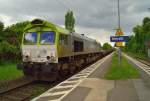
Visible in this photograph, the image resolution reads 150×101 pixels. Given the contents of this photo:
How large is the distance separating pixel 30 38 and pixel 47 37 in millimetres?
1081

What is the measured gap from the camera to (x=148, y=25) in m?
109

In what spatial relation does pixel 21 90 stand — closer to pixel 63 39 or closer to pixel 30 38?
pixel 30 38

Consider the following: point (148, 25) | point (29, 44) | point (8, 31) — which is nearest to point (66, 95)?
point (29, 44)

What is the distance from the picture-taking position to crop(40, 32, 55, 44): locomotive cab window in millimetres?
22641

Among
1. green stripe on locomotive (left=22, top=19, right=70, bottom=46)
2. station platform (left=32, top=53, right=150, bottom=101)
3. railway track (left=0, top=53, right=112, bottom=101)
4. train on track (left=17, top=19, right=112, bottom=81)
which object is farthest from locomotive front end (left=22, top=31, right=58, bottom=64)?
station platform (left=32, top=53, right=150, bottom=101)

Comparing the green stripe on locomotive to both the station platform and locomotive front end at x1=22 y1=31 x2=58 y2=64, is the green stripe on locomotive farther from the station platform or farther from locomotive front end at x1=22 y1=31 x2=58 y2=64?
the station platform

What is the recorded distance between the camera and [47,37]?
22.8 meters

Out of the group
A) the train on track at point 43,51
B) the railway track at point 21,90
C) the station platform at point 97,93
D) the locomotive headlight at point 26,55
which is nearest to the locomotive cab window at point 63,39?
the train on track at point 43,51

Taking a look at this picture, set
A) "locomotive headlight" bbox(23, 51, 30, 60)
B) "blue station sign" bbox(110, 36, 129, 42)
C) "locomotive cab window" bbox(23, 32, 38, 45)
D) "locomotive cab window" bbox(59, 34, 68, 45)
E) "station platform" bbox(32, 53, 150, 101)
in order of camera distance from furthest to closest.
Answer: "blue station sign" bbox(110, 36, 129, 42), "locomotive cab window" bbox(59, 34, 68, 45), "locomotive cab window" bbox(23, 32, 38, 45), "locomotive headlight" bbox(23, 51, 30, 60), "station platform" bbox(32, 53, 150, 101)

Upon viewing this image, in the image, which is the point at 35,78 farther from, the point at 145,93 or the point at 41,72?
the point at 145,93

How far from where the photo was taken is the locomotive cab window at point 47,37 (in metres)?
22.6

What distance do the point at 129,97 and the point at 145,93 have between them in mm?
1293

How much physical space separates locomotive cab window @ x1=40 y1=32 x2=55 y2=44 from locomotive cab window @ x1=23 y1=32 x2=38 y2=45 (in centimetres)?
41

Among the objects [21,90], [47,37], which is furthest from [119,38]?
[21,90]
